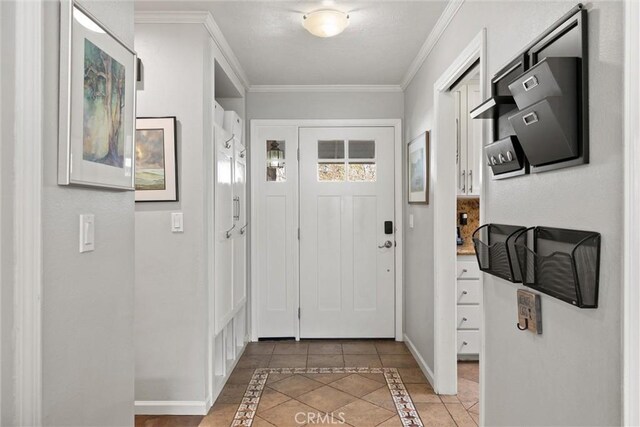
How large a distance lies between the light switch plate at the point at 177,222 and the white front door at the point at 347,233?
1.61 m

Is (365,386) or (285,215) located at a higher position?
(285,215)

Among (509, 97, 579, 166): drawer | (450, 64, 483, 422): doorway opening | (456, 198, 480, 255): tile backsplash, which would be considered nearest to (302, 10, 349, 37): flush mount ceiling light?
(450, 64, 483, 422): doorway opening

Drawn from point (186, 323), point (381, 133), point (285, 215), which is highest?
point (381, 133)

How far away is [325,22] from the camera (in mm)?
2400

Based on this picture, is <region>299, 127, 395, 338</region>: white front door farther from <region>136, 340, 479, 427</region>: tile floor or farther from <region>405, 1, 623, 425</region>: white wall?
<region>405, 1, 623, 425</region>: white wall

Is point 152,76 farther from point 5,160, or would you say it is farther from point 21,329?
point 21,329

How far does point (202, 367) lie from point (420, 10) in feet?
8.32

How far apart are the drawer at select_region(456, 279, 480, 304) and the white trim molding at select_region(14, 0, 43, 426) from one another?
2.91 metres

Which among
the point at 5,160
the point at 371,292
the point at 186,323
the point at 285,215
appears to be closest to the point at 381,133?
the point at 285,215

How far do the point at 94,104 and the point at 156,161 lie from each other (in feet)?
4.14

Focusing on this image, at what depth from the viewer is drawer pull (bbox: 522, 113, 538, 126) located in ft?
4.24

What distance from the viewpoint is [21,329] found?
96 cm

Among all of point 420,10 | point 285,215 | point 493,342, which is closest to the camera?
point 493,342
